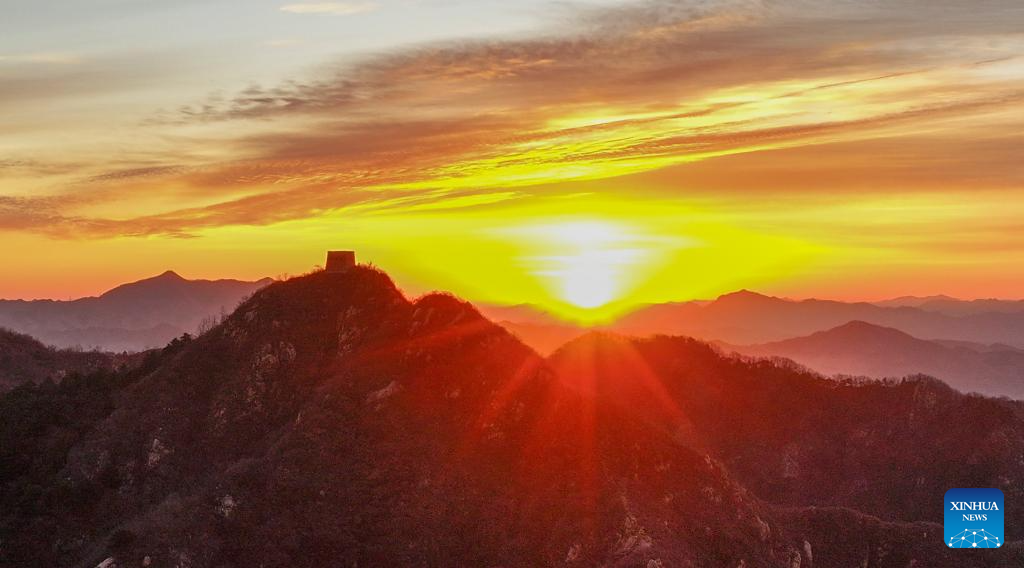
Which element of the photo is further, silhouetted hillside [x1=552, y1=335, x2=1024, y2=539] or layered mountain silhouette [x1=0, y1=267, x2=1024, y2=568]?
silhouetted hillside [x1=552, y1=335, x2=1024, y2=539]

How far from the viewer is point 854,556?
10581 cm

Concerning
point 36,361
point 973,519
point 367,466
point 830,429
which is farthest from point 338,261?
point 830,429

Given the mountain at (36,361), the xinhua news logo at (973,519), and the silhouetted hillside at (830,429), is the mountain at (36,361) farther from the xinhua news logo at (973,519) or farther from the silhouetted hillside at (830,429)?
the xinhua news logo at (973,519)

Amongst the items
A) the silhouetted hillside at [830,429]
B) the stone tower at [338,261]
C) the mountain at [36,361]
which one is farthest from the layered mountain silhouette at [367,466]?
the mountain at [36,361]

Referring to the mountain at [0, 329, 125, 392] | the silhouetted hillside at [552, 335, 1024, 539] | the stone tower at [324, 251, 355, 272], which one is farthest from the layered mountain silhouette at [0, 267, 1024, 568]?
the mountain at [0, 329, 125, 392]

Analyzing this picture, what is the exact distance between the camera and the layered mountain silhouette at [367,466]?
7975 cm

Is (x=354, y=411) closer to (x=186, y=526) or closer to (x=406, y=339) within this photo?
(x=406, y=339)

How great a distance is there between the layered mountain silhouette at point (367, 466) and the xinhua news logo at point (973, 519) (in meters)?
2.29

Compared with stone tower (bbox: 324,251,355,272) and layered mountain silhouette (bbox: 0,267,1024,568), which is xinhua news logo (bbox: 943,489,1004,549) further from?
stone tower (bbox: 324,251,355,272)

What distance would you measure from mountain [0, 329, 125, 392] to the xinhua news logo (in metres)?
122

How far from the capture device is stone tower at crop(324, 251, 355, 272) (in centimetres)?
10981

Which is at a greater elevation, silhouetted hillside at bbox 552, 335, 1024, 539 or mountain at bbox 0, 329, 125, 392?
mountain at bbox 0, 329, 125, 392

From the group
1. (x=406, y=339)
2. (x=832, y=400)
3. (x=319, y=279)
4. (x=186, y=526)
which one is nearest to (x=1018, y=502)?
(x=832, y=400)

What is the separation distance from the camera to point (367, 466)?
8619 cm
